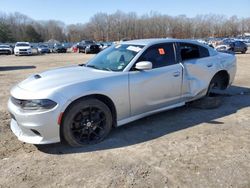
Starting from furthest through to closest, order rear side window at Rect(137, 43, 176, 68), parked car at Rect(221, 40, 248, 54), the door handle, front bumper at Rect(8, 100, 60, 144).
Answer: parked car at Rect(221, 40, 248, 54) < the door handle < rear side window at Rect(137, 43, 176, 68) < front bumper at Rect(8, 100, 60, 144)

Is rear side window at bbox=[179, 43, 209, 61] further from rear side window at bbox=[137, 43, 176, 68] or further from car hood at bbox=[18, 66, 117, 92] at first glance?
car hood at bbox=[18, 66, 117, 92]

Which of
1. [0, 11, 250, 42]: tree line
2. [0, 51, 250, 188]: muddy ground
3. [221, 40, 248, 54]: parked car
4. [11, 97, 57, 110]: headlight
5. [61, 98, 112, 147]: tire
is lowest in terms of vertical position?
[0, 51, 250, 188]: muddy ground

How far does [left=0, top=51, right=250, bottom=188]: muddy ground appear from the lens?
11.0 feet

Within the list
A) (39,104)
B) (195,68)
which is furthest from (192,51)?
(39,104)

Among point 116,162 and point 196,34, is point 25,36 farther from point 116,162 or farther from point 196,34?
point 116,162

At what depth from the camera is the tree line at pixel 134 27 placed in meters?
117

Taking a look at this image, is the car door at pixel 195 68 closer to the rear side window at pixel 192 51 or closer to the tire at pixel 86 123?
the rear side window at pixel 192 51

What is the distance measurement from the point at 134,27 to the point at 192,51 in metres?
120

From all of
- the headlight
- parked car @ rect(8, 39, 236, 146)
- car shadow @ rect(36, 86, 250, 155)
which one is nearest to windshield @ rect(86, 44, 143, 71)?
parked car @ rect(8, 39, 236, 146)

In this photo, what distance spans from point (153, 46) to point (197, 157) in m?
2.24

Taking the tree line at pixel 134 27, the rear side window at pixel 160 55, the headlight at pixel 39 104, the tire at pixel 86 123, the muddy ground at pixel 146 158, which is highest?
the tree line at pixel 134 27

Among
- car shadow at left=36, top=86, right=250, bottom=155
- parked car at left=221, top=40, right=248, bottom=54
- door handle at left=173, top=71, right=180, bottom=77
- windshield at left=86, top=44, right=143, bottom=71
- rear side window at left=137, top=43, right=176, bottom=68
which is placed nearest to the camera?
car shadow at left=36, top=86, right=250, bottom=155

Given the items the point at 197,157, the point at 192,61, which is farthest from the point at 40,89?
the point at 192,61

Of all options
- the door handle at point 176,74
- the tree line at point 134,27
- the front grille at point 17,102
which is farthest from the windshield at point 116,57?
the tree line at point 134,27
